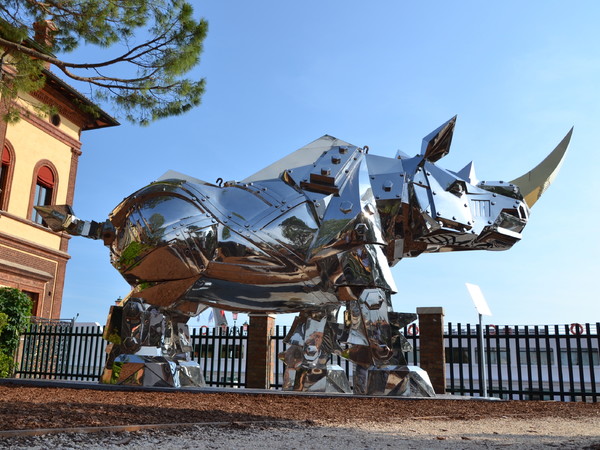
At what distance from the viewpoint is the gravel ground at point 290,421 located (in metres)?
3.18

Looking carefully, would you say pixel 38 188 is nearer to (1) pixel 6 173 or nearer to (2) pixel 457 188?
(1) pixel 6 173

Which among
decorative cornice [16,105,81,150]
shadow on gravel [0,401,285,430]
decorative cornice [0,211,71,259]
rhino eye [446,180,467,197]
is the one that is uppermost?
decorative cornice [16,105,81,150]

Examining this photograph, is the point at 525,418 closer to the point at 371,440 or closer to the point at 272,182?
the point at 371,440

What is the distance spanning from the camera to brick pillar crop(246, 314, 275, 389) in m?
10.7

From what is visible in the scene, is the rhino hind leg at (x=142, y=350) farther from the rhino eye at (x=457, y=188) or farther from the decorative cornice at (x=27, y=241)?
the decorative cornice at (x=27, y=241)

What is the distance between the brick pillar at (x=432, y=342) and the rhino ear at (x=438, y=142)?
Result: 4.03 m

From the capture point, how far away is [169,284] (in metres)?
6.42

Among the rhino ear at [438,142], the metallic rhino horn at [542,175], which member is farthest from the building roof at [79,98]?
the metallic rhino horn at [542,175]

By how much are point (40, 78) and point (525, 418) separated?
7904 millimetres

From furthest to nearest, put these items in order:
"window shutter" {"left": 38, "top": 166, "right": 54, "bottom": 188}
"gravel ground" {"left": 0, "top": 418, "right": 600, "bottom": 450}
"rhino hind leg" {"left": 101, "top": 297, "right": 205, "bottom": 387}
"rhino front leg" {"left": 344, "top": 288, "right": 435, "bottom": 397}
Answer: "window shutter" {"left": 38, "top": 166, "right": 54, "bottom": 188}
"rhino hind leg" {"left": 101, "top": 297, "right": 205, "bottom": 387}
"rhino front leg" {"left": 344, "top": 288, "right": 435, "bottom": 397}
"gravel ground" {"left": 0, "top": 418, "right": 600, "bottom": 450}

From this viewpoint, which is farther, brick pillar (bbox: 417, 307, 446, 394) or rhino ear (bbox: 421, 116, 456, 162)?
brick pillar (bbox: 417, 307, 446, 394)

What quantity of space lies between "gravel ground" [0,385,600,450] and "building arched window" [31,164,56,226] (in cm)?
1616

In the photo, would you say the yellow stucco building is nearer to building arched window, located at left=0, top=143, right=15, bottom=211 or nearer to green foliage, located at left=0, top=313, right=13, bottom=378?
building arched window, located at left=0, top=143, right=15, bottom=211

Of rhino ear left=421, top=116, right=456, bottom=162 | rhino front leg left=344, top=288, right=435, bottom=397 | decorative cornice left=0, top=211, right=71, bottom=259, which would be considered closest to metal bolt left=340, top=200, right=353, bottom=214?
rhino front leg left=344, top=288, right=435, bottom=397
